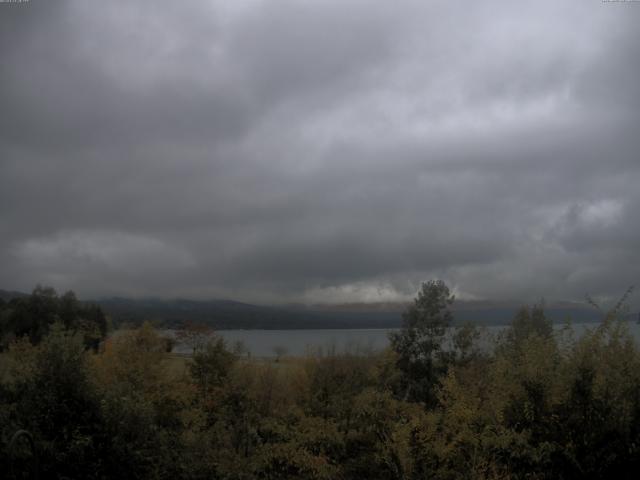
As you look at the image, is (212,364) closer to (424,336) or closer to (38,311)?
(424,336)

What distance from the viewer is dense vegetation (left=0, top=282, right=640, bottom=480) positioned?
13430mm

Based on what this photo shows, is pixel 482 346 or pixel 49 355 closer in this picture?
pixel 49 355

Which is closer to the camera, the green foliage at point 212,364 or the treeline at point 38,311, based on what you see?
the green foliage at point 212,364

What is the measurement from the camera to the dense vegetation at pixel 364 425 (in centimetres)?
1343

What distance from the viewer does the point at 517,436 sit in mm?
13469

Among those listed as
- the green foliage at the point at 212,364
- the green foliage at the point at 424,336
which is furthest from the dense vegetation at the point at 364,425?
the green foliage at the point at 424,336

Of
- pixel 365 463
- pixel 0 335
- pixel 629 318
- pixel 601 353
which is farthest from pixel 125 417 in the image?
pixel 0 335

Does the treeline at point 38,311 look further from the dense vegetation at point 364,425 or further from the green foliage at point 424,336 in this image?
the dense vegetation at point 364,425

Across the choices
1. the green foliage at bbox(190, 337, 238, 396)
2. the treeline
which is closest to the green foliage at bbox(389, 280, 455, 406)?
the green foliage at bbox(190, 337, 238, 396)

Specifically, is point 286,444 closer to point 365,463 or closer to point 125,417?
point 365,463

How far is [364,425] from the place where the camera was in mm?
18375

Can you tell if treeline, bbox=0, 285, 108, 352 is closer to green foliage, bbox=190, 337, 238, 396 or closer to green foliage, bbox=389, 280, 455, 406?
green foliage, bbox=190, 337, 238, 396

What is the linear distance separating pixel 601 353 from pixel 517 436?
10.2ft

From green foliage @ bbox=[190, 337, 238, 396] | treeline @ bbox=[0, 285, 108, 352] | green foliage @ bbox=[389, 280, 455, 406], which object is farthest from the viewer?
treeline @ bbox=[0, 285, 108, 352]
